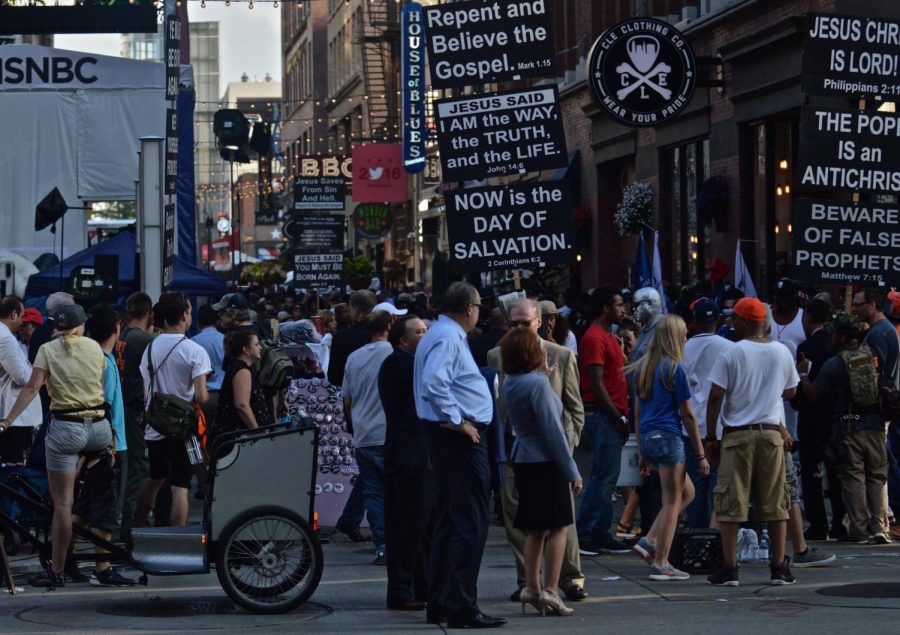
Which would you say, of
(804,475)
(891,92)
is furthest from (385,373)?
(891,92)

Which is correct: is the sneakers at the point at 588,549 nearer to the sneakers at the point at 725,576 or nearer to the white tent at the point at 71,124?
the sneakers at the point at 725,576

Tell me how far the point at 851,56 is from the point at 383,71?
44182mm

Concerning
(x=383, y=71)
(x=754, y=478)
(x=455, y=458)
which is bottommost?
(x=754, y=478)

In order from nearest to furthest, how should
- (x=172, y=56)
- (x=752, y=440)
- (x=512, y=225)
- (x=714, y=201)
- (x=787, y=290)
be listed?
(x=752, y=440)
(x=787, y=290)
(x=512, y=225)
(x=172, y=56)
(x=714, y=201)

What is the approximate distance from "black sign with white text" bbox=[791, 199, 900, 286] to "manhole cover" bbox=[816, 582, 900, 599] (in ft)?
9.86

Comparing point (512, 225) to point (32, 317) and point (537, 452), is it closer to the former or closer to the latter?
point (32, 317)

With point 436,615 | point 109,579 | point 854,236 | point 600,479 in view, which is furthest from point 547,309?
point 109,579

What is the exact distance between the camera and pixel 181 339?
12.1m

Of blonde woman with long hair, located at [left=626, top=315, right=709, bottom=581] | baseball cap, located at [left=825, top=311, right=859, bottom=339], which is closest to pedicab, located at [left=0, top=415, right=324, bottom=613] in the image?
blonde woman with long hair, located at [left=626, top=315, right=709, bottom=581]

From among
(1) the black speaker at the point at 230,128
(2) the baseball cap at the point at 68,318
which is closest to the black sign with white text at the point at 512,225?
(2) the baseball cap at the point at 68,318

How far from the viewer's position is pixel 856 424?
12734 mm

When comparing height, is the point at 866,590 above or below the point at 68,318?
below

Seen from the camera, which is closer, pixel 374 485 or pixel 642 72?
pixel 374 485

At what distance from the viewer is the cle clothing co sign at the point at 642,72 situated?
2006 centimetres
